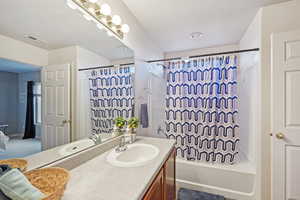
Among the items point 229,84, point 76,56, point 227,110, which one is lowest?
point 227,110

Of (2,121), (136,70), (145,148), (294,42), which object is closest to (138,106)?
(136,70)

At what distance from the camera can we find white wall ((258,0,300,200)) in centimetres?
155

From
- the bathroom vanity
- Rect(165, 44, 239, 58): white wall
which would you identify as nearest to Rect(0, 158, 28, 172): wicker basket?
the bathroom vanity

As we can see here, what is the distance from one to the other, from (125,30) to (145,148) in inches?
51.0

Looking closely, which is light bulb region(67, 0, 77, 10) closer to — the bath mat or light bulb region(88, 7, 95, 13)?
light bulb region(88, 7, 95, 13)

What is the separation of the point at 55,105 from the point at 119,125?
2.37 ft

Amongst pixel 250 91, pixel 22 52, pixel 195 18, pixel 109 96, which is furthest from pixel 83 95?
pixel 250 91

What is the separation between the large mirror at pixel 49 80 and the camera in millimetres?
700

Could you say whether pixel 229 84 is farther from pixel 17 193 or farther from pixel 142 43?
pixel 17 193

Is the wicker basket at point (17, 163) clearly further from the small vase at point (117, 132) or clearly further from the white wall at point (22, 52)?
the small vase at point (117, 132)

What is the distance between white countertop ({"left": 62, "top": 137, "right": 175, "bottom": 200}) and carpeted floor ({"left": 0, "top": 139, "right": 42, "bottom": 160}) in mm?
262

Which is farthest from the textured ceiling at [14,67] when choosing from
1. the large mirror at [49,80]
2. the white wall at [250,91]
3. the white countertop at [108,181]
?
the white wall at [250,91]

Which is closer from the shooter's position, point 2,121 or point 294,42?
point 2,121

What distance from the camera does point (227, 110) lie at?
1.90 m
